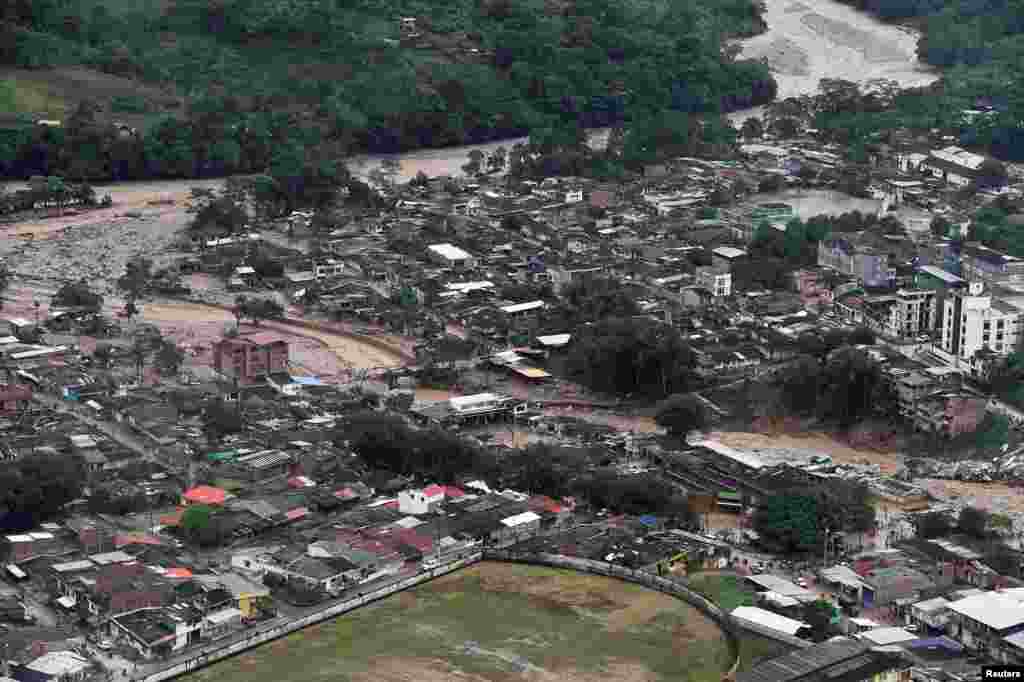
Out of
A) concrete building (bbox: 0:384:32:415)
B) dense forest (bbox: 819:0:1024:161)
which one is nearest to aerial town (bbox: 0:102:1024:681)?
concrete building (bbox: 0:384:32:415)

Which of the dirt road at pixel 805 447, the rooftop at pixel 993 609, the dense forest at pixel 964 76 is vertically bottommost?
the dirt road at pixel 805 447

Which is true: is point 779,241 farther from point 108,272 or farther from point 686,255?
point 108,272

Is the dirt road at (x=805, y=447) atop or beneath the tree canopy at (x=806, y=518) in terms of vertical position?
beneath

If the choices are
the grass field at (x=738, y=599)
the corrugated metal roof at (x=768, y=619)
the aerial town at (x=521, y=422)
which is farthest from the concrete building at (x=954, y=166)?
the corrugated metal roof at (x=768, y=619)

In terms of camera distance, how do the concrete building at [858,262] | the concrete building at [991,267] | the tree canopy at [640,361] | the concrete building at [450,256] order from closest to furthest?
the tree canopy at [640,361] < the concrete building at [991,267] < the concrete building at [858,262] < the concrete building at [450,256]

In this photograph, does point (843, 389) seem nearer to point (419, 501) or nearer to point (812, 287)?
point (812, 287)

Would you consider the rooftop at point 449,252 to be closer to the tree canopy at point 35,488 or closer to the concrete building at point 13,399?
the concrete building at point 13,399
